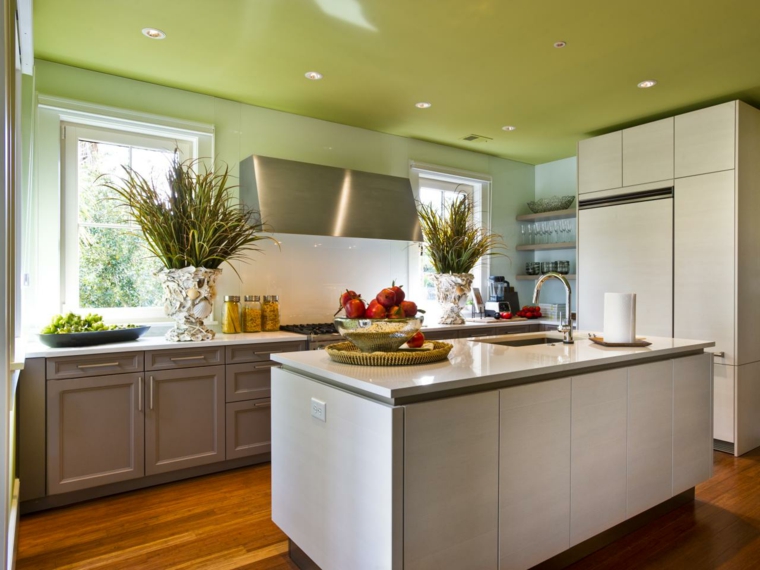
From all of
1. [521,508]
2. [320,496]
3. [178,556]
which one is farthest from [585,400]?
[178,556]

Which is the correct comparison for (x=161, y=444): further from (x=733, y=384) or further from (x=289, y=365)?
(x=733, y=384)

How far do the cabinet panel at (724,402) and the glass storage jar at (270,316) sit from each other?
322 cm

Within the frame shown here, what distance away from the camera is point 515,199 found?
562 centimetres

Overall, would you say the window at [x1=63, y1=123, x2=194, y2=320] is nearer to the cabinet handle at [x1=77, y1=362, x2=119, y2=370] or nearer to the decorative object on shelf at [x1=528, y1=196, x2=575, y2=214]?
the cabinet handle at [x1=77, y1=362, x2=119, y2=370]

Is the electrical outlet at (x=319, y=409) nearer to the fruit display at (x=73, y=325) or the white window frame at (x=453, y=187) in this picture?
the fruit display at (x=73, y=325)

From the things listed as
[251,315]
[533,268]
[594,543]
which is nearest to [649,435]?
[594,543]

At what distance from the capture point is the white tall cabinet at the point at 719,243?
11.6 feet

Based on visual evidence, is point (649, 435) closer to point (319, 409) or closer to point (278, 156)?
point (319, 409)

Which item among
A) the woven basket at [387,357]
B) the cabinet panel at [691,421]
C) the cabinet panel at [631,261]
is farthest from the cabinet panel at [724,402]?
the woven basket at [387,357]

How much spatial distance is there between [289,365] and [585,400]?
3.99 ft

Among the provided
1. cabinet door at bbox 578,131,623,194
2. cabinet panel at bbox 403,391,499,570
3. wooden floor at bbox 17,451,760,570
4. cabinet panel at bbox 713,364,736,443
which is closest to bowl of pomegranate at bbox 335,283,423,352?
cabinet panel at bbox 403,391,499,570

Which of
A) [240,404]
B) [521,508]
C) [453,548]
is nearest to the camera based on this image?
[453,548]

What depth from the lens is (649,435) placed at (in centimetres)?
232

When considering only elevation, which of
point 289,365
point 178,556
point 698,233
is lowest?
point 178,556
